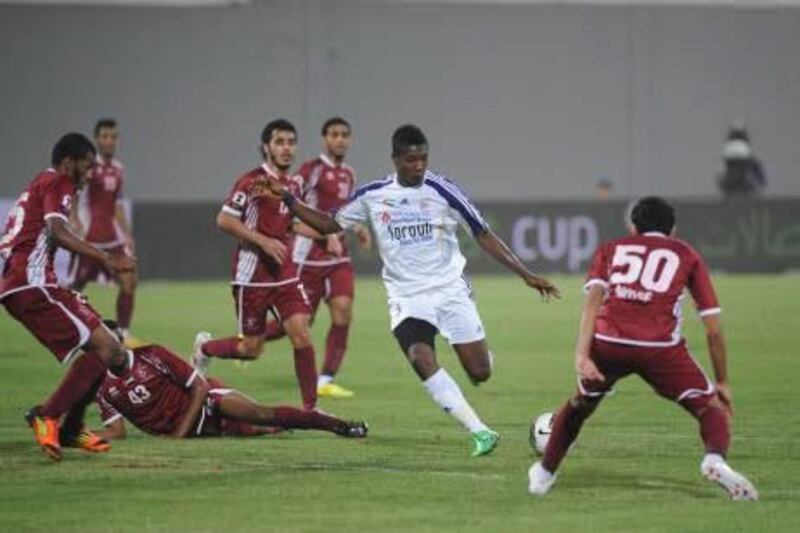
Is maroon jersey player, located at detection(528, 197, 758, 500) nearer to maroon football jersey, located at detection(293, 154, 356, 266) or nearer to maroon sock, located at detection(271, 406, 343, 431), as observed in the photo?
maroon sock, located at detection(271, 406, 343, 431)

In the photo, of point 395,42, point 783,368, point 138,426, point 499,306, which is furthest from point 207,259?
point 138,426

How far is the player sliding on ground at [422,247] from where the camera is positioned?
1331cm

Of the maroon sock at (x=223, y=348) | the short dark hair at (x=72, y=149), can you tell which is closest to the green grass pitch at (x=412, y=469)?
the maroon sock at (x=223, y=348)

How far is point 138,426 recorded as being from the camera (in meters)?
13.1

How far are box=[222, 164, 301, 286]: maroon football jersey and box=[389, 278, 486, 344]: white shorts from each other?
89.0 inches

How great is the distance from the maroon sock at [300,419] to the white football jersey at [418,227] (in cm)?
105

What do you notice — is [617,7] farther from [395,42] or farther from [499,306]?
[499,306]

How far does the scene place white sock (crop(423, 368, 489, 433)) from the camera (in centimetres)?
1284

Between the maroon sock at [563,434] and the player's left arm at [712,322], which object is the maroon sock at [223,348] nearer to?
the maroon sock at [563,434]

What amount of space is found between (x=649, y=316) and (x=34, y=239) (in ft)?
14.3

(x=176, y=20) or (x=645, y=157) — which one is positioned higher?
(x=176, y=20)

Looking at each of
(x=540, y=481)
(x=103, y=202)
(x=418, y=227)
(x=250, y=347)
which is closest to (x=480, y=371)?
(x=418, y=227)

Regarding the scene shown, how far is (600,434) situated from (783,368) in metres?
6.15

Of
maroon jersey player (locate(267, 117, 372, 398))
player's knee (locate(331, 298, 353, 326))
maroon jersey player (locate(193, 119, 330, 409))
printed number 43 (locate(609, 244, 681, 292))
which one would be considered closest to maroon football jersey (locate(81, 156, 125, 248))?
maroon jersey player (locate(267, 117, 372, 398))
